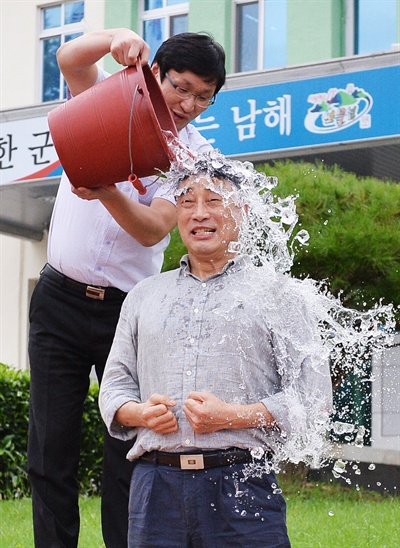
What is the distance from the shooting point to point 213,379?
263cm

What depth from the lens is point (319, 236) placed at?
273 inches

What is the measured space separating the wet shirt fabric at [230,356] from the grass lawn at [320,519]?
2.49 metres

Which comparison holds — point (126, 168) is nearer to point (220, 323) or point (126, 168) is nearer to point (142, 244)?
point (142, 244)

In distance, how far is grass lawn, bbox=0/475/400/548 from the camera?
5137mm

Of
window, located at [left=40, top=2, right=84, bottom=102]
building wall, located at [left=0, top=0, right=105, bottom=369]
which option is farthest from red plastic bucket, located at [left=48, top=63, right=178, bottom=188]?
building wall, located at [left=0, top=0, right=105, bottom=369]

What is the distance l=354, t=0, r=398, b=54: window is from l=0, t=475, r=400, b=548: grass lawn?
559 cm

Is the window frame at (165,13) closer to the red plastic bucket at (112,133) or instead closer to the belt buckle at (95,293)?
the belt buckle at (95,293)

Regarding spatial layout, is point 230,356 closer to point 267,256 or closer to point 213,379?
point 213,379

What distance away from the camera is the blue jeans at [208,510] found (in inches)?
99.0

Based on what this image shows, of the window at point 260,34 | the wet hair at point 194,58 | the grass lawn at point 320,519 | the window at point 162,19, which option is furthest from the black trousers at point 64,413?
the window at point 162,19

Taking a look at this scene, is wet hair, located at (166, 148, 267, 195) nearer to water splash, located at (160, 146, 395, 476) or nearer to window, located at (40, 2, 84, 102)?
water splash, located at (160, 146, 395, 476)

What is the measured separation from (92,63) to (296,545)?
9.35ft

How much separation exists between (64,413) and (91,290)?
41 centimetres

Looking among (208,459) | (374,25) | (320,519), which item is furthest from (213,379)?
(374,25)
